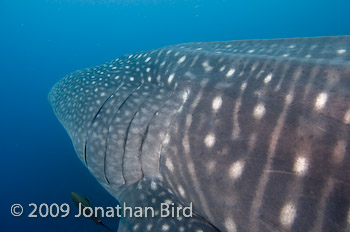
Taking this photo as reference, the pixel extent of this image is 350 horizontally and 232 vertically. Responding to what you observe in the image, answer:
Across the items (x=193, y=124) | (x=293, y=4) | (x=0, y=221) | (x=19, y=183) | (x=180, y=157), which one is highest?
(x=193, y=124)

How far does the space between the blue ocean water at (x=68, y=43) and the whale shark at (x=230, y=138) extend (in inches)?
224

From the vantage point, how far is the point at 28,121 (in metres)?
16.2

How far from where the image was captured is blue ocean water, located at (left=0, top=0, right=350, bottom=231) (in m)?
9.16

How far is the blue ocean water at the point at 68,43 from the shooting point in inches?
361

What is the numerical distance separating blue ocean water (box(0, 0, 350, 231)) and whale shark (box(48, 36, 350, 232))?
570 centimetres

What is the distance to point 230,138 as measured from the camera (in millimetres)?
1638

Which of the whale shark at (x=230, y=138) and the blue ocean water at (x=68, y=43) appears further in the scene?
the blue ocean water at (x=68, y=43)

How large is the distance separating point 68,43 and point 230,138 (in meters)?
62.2

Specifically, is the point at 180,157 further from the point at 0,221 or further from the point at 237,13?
the point at 237,13

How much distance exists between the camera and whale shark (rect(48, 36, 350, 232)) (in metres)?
1.29

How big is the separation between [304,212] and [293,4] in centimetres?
9854

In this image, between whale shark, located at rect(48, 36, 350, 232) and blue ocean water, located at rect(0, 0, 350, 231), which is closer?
whale shark, located at rect(48, 36, 350, 232)

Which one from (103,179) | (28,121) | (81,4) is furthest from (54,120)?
(81,4)

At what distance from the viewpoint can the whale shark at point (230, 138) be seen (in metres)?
1.29
